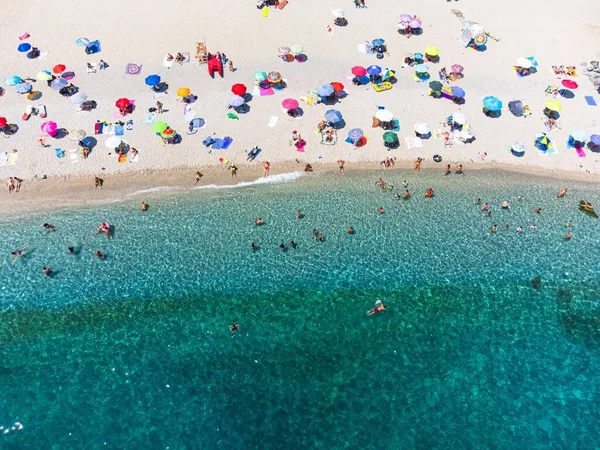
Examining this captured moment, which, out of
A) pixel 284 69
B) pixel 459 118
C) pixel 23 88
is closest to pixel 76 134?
pixel 23 88

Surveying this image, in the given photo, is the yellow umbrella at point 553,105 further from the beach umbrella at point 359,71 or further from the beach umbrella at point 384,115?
the beach umbrella at point 359,71

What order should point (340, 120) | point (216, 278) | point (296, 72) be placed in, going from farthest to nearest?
point (296, 72), point (340, 120), point (216, 278)

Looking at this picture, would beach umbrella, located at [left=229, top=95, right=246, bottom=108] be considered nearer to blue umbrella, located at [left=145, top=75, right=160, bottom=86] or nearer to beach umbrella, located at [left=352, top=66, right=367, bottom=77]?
blue umbrella, located at [left=145, top=75, right=160, bottom=86]

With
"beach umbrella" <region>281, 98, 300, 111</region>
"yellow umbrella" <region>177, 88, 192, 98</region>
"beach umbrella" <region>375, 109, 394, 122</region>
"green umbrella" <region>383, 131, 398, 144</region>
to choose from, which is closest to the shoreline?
"green umbrella" <region>383, 131, 398, 144</region>

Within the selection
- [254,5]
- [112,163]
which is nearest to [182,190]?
[112,163]

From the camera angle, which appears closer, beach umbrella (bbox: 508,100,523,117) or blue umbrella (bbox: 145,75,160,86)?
blue umbrella (bbox: 145,75,160,86)

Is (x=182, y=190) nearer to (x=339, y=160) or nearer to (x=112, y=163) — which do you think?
(x=112, y=163)
